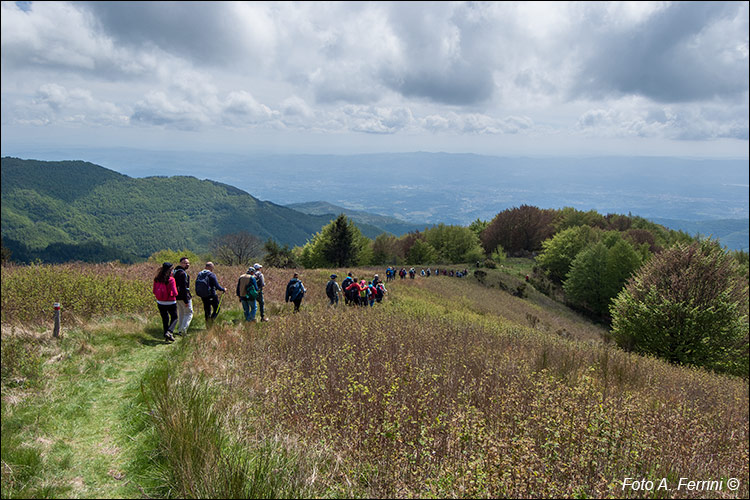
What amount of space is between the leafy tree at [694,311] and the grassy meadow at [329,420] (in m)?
11.2

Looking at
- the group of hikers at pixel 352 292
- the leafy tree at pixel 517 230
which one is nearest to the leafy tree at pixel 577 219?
the leafy tree at pixel 517 230

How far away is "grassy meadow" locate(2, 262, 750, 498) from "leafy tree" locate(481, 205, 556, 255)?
3048 inches

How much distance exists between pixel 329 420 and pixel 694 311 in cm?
1963

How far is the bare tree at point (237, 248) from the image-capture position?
58281 mm

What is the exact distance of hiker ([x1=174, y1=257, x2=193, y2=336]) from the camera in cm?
951

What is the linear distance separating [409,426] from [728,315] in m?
20.7

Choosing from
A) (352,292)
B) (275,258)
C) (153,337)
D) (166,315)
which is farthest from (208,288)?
(275,258)

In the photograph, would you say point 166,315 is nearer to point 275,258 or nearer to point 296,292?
point 296,292

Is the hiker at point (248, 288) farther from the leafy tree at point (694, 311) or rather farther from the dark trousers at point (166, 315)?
the leafy tree at point (694, 311)

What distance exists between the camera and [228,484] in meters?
3.45

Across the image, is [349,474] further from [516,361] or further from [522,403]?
[516,361]

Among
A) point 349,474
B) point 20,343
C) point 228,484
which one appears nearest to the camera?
point 228,484

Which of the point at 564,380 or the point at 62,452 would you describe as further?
the point at 564,380

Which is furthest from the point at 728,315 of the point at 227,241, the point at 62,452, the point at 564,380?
the point at 227,241
